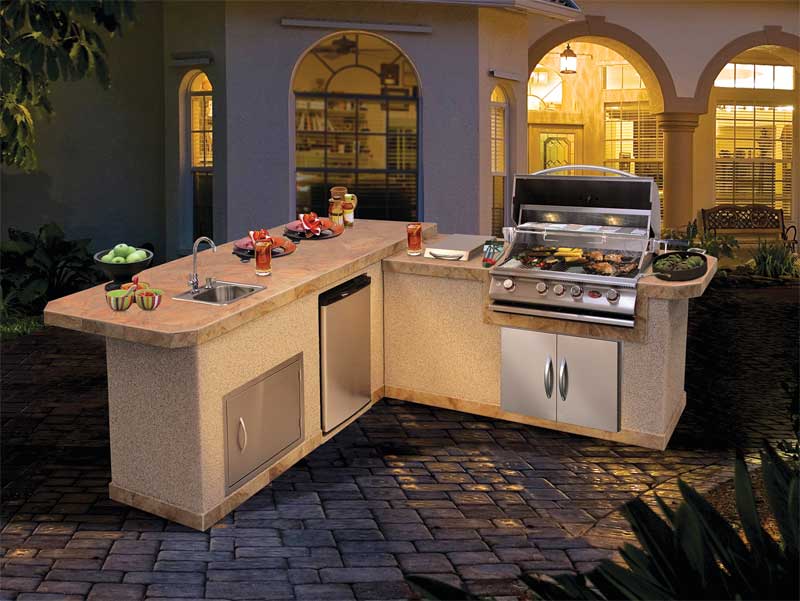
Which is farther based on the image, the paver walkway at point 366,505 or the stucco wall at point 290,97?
the stucco wall at point 290,97

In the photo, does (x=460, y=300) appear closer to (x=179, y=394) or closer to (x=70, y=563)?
(x=179, y=394)

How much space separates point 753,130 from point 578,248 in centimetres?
1203

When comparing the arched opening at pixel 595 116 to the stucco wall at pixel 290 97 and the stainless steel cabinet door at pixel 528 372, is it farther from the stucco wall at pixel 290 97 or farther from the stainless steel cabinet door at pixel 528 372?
the stainless steel cabinet door at pixel 528 372

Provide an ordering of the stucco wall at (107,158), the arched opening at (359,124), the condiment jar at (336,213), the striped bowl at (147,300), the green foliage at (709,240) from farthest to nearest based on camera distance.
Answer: the green foliage at (709,240) < the stucco wall at (107,158) < the arched opening at (359,124) < the condiment jar at (336,213) < the striped bowl at (147,300)

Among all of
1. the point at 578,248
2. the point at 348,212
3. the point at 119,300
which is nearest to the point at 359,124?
the point at 348,212

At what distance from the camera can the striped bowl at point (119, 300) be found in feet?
18.1

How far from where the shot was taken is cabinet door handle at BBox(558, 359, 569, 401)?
6.85m

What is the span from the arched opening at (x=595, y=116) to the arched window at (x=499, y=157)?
4392mm

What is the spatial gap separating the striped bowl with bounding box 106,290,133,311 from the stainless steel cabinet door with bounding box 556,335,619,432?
2984 millimetres

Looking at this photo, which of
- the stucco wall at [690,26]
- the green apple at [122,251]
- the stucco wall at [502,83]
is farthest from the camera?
the stucco wall at [690,26]

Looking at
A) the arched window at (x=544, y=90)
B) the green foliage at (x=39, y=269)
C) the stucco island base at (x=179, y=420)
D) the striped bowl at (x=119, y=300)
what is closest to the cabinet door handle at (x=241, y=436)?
the stucco island base at (x=179, y=420)

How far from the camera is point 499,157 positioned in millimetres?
13523

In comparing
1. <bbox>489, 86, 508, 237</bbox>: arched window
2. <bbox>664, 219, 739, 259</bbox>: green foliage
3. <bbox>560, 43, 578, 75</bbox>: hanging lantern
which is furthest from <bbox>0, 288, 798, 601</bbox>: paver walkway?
<bbox>560, 43, 578, 75</bbox>: hanging lantern

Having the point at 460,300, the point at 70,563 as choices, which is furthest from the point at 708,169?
the point at 70,563
